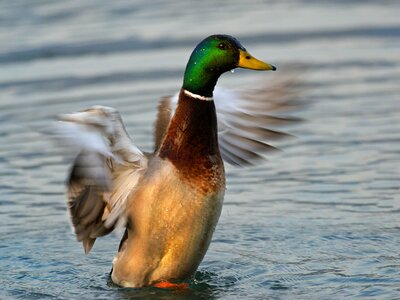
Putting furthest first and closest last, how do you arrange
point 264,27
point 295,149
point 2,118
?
point 264,27
point 2,118
point 295,149

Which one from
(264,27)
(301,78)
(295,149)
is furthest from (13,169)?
(264,27)

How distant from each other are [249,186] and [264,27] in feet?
16.5

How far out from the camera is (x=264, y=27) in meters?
14.2

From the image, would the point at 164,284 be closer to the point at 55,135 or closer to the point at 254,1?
the point at 55,135

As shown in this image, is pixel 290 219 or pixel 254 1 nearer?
pixel 290 219

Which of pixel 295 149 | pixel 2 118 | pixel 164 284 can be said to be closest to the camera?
pixel 164 284

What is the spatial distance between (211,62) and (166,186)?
2.72 ft

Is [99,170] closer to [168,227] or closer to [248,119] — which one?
[168,227]

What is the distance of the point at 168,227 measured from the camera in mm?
7328

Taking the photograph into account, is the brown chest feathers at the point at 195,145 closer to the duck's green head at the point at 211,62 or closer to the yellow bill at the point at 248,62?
the duck's green head at the point at 211,62

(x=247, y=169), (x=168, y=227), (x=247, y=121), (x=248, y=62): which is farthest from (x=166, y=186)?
(x=247, y=169)

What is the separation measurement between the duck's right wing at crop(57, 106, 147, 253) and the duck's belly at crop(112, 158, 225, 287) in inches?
4.8

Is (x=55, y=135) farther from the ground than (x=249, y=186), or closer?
farther from the ground

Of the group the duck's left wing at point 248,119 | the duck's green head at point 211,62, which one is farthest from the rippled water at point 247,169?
the duck's green head at point 211,62
